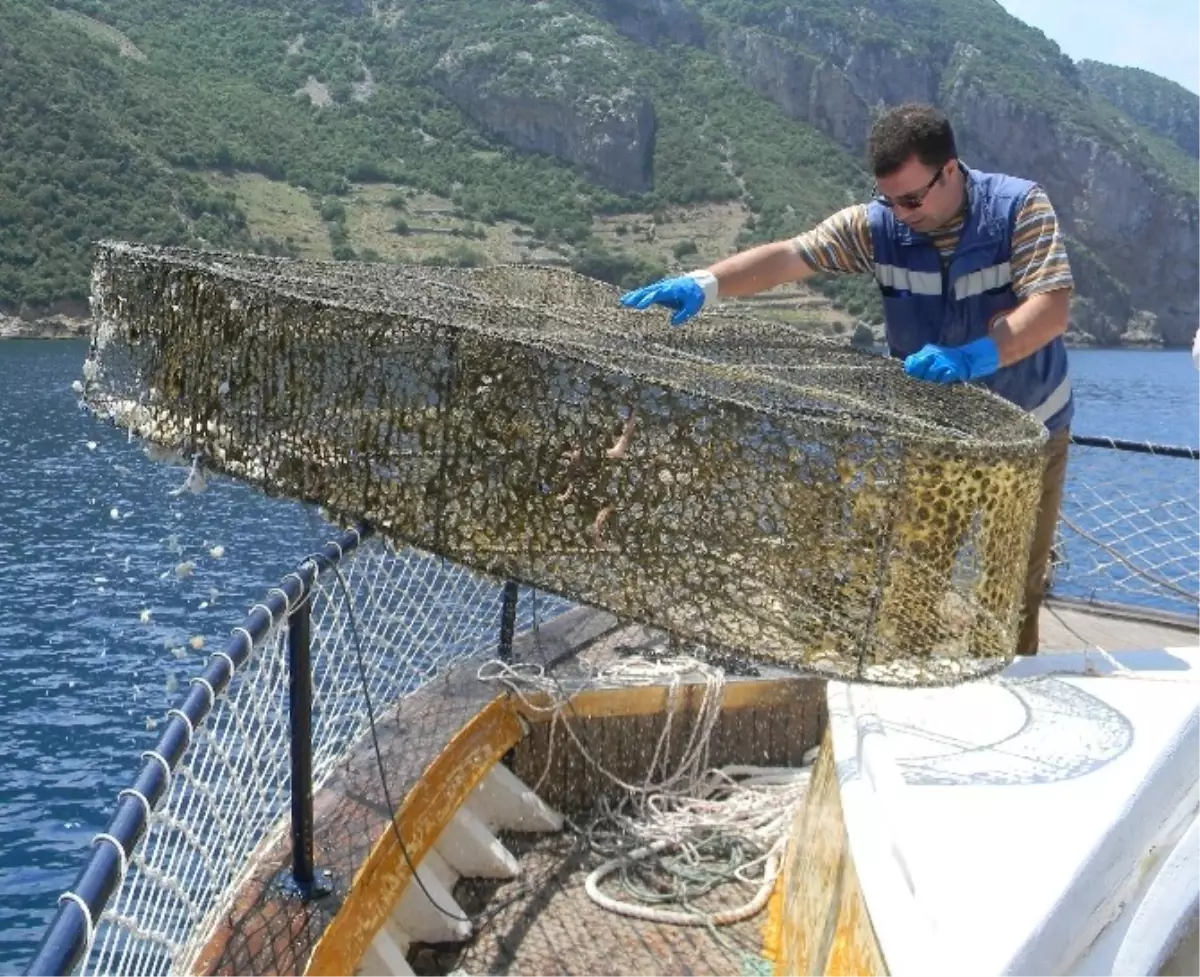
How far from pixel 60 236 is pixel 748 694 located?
75.0 m

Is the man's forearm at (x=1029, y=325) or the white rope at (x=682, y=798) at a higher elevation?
the man's forearm at (x=1029, y=325)

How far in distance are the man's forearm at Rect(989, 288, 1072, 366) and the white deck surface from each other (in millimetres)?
867

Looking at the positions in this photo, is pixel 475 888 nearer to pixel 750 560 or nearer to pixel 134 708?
pixel 750 560

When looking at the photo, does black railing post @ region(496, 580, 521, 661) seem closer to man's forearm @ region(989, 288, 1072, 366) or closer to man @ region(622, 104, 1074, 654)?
man @ region(622, 104, 1074, 654)

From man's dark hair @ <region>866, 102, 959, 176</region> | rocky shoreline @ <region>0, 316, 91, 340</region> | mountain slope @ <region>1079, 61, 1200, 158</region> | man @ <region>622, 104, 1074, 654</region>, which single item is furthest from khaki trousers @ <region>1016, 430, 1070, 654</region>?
mountain slope @ <region>1079, 61, 1200, 158</region>

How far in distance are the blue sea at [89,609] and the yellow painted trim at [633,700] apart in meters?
0.95

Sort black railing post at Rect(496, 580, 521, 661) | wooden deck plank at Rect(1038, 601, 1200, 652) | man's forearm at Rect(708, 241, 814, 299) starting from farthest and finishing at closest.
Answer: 1. wooden deck plank at Rect(1038, 601, 1200, 652)
2. black railing post at Rect(496, 580, 521, 661)
3. man's forearm at Rect(708, 241, 814, 299)

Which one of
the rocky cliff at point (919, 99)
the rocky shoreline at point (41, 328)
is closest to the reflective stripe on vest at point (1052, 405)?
the rocky shoreline at point (41, 328)

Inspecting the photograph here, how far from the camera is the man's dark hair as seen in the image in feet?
10.5

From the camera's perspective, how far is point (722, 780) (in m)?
4.30

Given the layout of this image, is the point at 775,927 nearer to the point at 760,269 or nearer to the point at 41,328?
the point at 760,269

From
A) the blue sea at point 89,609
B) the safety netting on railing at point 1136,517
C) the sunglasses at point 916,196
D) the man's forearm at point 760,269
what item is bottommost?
the blue sea at point 89,609

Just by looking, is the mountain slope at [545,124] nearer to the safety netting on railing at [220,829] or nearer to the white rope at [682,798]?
the white rope at [682,798]

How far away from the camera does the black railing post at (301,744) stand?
113 inches
